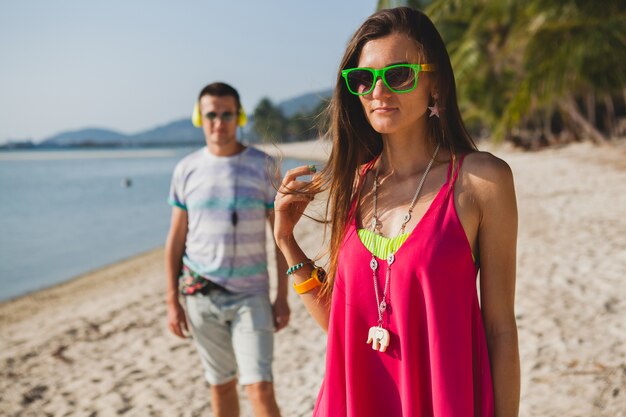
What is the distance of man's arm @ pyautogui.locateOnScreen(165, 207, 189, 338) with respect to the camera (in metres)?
3.51

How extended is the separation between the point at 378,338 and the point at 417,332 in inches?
4.5

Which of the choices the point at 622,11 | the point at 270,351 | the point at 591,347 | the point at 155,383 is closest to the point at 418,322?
the point at 270,351

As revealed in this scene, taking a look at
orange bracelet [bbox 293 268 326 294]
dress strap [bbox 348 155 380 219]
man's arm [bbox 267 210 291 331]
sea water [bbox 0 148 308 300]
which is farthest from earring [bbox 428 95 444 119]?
sea water [bbox 0 148 308 300]

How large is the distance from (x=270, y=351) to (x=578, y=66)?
9.50 meters

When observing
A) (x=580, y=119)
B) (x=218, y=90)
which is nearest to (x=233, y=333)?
(x=218, y=90)

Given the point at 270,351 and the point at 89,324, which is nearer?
the point at 270,351

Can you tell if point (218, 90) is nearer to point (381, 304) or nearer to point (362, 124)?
point (362, 124)

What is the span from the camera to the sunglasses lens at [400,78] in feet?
5.27

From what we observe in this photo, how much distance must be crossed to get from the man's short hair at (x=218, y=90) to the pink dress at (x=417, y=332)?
2.11 metres

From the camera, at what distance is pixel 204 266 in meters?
3.33

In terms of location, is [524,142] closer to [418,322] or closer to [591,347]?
[591,347]

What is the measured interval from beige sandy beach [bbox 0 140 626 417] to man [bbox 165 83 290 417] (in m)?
1.21

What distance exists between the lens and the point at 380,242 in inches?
63.9

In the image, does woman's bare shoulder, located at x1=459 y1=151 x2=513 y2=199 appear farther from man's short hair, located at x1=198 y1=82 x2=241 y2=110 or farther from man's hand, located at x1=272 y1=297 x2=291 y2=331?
man's short hair, located at x1=198 y1=82 x2=241 y2=110
